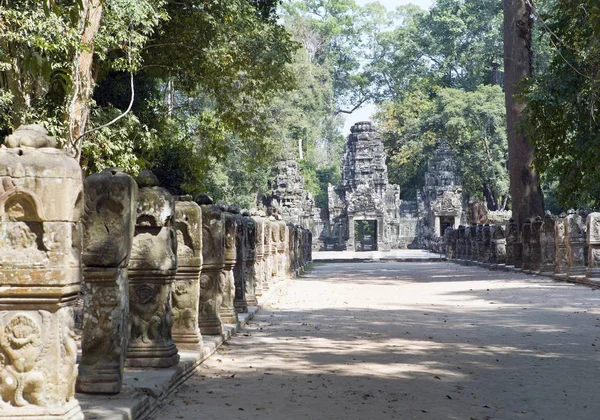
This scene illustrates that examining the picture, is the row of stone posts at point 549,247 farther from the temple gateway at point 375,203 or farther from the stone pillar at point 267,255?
the temple gateway at point 375,203

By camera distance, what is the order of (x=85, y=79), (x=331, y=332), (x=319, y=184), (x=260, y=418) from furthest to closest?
(x=319, y=184) → (x=85, y=79) → (x=331, y=332) → (x=260, y=418)

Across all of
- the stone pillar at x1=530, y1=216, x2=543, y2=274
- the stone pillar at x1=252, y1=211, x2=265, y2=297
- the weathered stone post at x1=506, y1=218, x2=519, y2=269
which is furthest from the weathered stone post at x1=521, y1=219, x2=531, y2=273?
the stone pillar at x1=252, y1=211, x2=265, y2=297

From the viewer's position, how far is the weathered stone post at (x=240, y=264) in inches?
464

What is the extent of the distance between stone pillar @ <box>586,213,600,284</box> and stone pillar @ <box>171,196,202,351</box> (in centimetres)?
1317

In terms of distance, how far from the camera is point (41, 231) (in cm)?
424

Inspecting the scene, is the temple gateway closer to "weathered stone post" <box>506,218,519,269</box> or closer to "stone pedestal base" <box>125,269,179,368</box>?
"weathered stone post" <box>506,218,519,269</box>

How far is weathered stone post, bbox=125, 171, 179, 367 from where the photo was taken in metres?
6.91

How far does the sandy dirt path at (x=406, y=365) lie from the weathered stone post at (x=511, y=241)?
497 inches

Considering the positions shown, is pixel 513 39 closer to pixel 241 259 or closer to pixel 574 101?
pixel 574 101

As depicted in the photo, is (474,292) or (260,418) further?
(474,292)

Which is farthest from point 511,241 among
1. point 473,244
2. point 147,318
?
point 147,318

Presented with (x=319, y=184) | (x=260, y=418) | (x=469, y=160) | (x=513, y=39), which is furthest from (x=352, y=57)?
(x=260, y=418)

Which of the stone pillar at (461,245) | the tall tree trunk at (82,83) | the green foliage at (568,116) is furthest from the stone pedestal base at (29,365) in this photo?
the stone pillar at (461,245)

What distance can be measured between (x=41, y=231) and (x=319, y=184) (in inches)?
2851
